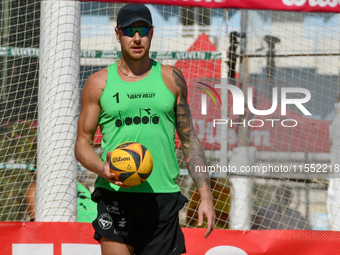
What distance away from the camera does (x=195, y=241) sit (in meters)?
3.79

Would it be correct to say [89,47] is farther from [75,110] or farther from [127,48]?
[127,48]

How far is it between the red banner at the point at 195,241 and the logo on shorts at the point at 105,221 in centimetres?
154

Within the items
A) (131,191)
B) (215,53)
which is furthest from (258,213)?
(131,191)

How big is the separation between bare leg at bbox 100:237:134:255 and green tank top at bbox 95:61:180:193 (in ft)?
1.02

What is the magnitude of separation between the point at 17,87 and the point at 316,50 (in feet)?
12.0

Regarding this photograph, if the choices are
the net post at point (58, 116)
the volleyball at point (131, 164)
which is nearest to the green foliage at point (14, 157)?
the net post at point (58, 116)

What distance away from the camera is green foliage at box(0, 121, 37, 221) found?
14.8 feet

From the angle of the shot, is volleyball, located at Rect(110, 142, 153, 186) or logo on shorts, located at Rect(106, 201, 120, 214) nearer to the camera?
volleyball, located at Rect(110, 142, 153, 186)

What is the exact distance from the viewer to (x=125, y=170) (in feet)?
6.76

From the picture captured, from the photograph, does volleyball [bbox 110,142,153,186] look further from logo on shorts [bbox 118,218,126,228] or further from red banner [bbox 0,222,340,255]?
red banner [bbox 0,222,340,255]

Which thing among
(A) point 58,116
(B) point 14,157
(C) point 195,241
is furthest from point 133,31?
(B) point 14,157

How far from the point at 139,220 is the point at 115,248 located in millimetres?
207

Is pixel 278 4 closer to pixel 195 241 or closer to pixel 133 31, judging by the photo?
pixel 133 31

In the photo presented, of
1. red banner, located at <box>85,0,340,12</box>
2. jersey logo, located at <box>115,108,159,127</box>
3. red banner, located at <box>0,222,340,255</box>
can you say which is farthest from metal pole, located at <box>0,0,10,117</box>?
jersey logo, located at <box>115,108,159,127</box>
